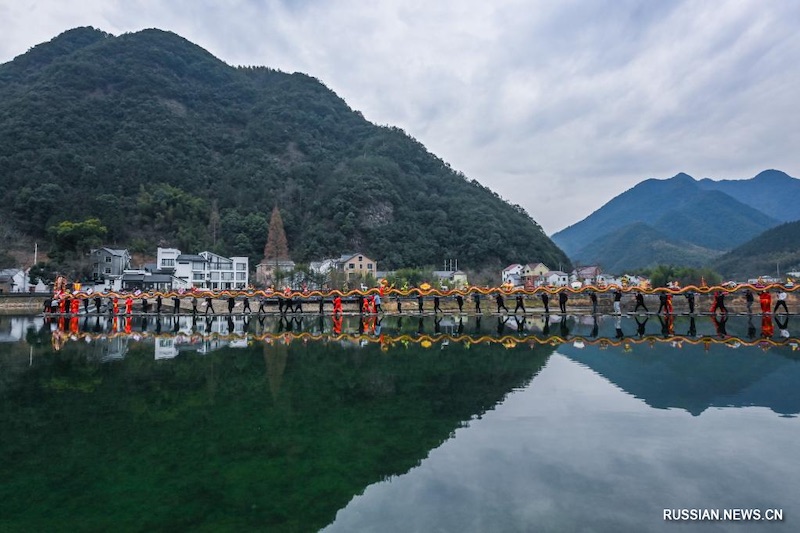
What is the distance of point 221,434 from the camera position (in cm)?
707

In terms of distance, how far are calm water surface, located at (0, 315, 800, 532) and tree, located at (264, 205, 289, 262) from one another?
61.4m

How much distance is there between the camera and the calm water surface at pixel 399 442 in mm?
4746

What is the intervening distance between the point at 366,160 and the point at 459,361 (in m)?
95.7

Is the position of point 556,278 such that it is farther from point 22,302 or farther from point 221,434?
point 221,434

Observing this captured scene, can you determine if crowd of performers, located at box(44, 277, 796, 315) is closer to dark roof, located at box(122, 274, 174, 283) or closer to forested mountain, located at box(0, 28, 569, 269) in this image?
dark roof, located at box(122, 274, 174, 283)

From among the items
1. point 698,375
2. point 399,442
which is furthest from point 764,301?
point 399,442

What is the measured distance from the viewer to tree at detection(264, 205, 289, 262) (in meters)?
74.6

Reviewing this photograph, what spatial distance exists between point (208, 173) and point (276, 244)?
96.3 ft

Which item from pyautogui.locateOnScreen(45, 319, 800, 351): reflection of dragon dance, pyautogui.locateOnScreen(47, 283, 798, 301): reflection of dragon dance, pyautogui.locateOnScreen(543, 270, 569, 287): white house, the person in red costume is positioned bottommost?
pyautogui.locateOnScreen(45, 319, 800, 351): reflection of dragon dance

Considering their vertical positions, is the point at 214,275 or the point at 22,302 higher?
the point at 214,275

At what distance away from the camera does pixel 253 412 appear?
27.0ft

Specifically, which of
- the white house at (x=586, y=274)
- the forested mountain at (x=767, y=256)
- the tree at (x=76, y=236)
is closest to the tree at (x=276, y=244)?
the tree at (x=76, y=236)

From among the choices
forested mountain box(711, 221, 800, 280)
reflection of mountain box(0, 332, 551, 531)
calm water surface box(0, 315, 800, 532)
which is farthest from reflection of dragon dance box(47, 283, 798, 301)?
forested mountain box(711, 221, 800, 280)

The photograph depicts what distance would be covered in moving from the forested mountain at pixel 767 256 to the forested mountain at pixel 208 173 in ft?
110
